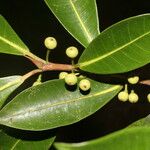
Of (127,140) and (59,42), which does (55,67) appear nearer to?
(127,140)

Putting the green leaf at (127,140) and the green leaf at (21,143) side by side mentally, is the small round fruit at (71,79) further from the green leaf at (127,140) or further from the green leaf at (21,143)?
the green leaf at (127,140)

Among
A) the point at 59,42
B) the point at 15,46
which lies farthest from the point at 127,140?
the point at 59,42

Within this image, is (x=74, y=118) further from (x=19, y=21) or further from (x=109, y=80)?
(x=19, y=21)

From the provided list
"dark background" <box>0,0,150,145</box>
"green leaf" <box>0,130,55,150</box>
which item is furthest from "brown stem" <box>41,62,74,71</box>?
"dark background" <box>0,0,150,145</box>

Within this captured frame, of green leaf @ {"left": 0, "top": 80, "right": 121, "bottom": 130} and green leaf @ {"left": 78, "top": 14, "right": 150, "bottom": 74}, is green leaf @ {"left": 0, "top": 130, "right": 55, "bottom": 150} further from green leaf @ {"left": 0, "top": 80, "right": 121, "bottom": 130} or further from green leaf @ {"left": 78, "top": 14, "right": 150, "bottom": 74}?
green leaf @ {"left": 78, "top": 14, "right": 150, "bottom": 74}

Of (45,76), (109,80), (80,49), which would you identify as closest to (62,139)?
(45,76)

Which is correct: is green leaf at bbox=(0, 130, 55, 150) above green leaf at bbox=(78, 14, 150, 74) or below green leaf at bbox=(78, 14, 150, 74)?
below
